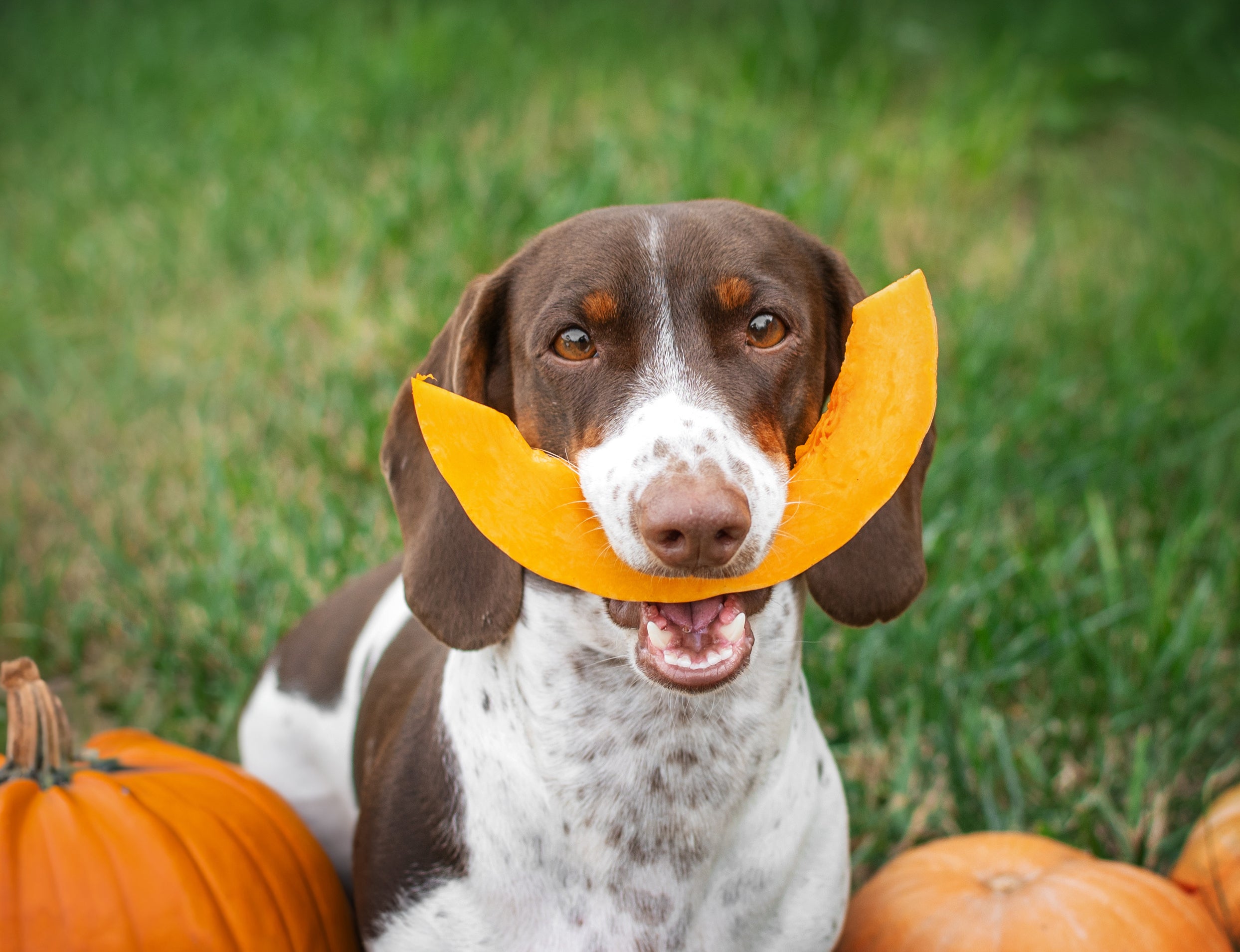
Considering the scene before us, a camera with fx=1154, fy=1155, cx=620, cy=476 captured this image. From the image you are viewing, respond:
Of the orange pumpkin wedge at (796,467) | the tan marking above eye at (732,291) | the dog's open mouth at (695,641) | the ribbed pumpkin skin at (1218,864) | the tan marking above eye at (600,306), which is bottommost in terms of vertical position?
the ribbed pumpkin skin at (1218,864)

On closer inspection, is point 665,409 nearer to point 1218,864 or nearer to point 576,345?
point 576,345

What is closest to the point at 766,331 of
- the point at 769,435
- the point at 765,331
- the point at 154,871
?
the point at 765,331

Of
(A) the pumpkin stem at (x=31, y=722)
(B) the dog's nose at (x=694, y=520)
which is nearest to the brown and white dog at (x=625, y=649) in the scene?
(B) the dog's nose at (x=694, y=520)

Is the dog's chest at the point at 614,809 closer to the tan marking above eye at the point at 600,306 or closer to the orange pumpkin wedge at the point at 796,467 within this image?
the orange pumpkin wedge at the point at 796,467

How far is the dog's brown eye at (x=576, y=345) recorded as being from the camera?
195 centimetres

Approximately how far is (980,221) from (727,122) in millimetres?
1387

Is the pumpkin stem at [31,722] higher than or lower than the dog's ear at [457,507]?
lower

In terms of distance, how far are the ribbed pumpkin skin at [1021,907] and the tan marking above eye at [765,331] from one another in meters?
1.15

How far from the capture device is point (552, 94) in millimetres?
6395

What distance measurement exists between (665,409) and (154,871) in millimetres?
1226

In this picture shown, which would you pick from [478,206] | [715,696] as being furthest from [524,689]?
[478,206]

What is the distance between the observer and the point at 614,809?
6.48 feet

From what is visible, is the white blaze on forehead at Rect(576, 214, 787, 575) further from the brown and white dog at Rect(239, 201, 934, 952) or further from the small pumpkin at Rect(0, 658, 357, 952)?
the small pumpkin at Rect(0, 658, 357, 952)

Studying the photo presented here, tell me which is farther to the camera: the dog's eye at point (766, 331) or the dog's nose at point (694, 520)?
the dog's eye at point (766, 331)
